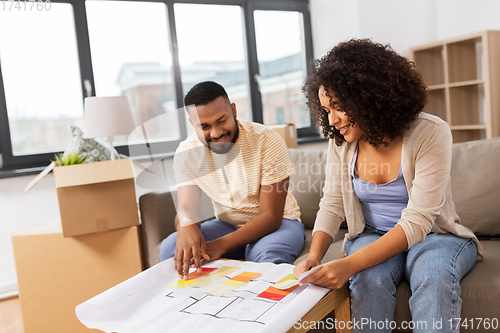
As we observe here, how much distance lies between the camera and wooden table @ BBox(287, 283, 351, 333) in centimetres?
77

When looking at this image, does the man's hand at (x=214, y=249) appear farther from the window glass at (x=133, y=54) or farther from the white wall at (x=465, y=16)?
the white wall at (x=465, y=16)

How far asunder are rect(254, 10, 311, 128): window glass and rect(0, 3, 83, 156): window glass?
1396 mm

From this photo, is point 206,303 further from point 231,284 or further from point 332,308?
point 332,308

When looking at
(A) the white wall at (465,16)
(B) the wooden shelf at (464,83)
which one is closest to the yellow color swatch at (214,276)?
(B) the wooden shelf at (464,83)

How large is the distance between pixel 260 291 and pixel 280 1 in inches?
114

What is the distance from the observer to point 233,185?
1.41 meters

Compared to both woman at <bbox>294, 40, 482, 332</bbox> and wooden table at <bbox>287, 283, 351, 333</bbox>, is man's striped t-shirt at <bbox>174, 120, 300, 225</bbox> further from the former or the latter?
wooden table at <bbox>287, 283, 351, 333</bbox>

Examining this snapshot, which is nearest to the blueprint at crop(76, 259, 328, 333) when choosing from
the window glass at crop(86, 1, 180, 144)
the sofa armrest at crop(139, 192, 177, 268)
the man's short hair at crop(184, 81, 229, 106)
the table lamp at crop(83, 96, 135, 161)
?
the man's short hair at crop(184, 81, 229, 106)

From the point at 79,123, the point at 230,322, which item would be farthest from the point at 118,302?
the point at 79,123

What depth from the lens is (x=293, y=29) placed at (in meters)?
3.37

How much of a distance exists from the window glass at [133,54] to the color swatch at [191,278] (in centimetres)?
162

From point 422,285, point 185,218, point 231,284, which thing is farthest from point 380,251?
point 185,218

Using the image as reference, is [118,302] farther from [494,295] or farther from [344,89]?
[494,295]

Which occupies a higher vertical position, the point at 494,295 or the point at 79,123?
the point at 79,123
